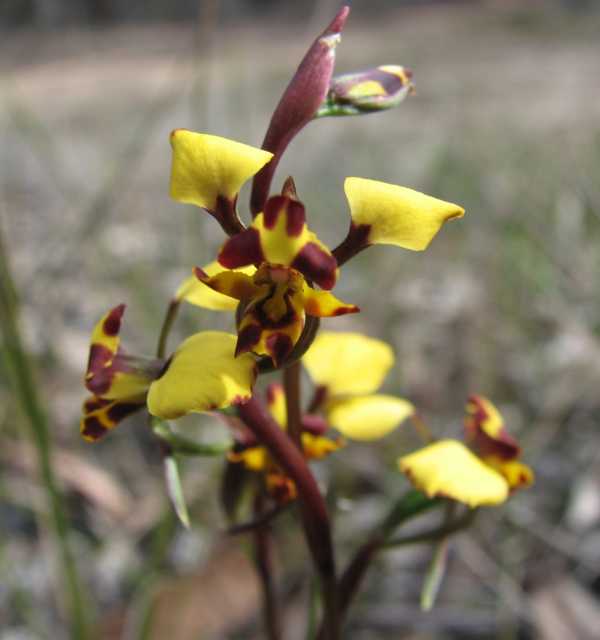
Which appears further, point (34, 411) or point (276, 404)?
point (34, 411)

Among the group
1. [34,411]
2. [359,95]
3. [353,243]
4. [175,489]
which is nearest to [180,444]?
[175,489]

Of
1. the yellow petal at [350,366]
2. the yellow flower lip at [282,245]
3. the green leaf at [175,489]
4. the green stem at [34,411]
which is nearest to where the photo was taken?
the yellow flower lip at [282,245]

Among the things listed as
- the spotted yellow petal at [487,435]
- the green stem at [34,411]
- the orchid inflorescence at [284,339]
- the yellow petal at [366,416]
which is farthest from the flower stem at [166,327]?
the green stem at [34,411]

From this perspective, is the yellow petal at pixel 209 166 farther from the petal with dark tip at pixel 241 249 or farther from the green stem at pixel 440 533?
the green stem at pixel 440 533

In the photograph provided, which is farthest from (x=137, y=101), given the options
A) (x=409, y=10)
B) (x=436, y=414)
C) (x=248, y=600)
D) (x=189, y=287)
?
(x=189, y=287)

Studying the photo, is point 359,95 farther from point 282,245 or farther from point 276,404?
point 276,404

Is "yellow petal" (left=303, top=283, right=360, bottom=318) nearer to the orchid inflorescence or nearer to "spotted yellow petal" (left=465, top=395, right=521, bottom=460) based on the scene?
the orchid inflorescence
